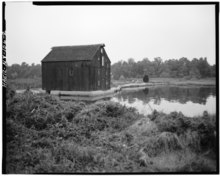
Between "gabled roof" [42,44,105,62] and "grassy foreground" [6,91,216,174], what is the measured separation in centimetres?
1497

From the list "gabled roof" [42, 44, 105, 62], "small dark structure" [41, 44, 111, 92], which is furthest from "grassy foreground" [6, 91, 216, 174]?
"gabled roof" [42, 44, 105, 62]

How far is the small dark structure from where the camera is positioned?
21812 mm

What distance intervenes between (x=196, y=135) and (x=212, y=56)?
242cm

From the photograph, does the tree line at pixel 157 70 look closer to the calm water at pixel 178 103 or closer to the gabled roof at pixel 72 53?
the gabled roof at pixel 72 53

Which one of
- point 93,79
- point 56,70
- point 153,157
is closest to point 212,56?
point 153,157

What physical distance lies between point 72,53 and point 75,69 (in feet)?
8.13

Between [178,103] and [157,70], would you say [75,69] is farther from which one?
[157,70]

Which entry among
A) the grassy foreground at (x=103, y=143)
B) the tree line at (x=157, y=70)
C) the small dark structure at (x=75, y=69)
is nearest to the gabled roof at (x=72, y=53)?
the small dark structure at (x=75, y=69)

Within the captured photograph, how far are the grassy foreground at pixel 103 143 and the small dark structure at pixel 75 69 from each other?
13868 millimetres

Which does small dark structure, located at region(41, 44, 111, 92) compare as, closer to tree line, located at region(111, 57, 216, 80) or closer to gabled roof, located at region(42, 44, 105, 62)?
gabled roof, located at region(42, 44, 105, 62)

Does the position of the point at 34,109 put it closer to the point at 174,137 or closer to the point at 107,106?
the point at 107,106

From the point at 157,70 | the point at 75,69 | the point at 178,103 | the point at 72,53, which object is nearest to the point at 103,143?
the point at 178,103

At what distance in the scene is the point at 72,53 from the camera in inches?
923

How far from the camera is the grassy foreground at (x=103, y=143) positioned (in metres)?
5.08
